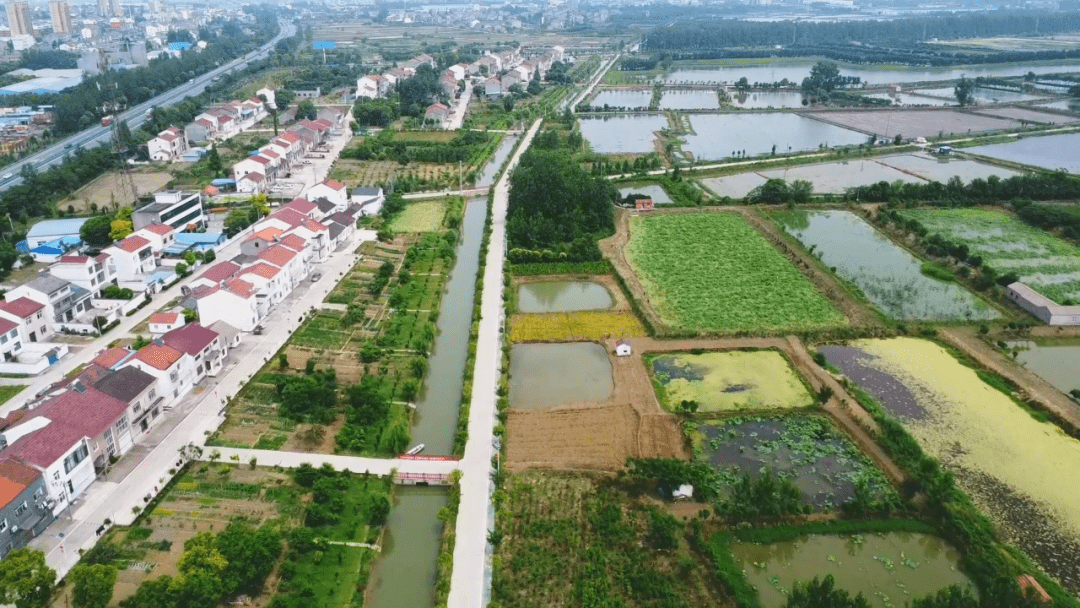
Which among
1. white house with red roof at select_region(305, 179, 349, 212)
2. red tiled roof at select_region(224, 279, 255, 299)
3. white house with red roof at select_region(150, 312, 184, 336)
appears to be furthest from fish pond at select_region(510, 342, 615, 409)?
white house with red roof at select_region(305, 179, 349, 212)

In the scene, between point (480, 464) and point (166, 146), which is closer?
point (480, 464)

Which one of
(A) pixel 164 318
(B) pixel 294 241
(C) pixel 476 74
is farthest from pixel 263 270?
(C) pixel 476 74

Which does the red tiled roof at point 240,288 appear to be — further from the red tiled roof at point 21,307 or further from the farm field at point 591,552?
the farm field at point 591,552

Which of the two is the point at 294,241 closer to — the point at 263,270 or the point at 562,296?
the point at 263,270

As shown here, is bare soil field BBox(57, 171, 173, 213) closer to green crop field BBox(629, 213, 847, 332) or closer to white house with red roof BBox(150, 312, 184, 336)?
white house with red roof BBox(150, 312, 184, 336)

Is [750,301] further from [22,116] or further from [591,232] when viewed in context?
[22,116]

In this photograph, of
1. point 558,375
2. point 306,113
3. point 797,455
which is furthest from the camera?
point 306,113

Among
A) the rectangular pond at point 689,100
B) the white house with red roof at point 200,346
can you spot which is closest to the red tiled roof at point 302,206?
the white house with red roof at point 200,346
